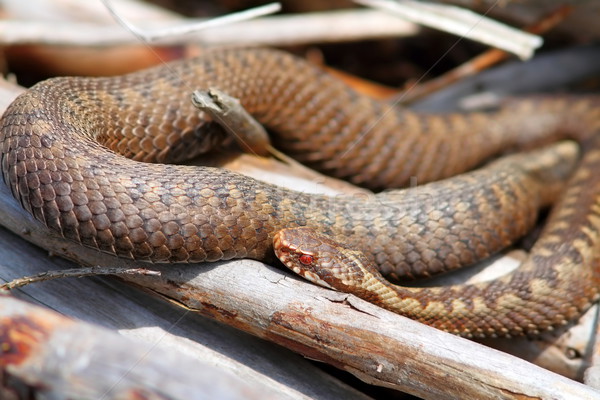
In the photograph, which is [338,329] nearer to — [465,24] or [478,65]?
[465,24]

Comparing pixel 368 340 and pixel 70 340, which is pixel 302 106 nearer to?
pixel 368 340

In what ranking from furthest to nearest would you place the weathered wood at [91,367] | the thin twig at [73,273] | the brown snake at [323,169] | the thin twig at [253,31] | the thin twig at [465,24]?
the thin twig at [253,31]
the thin twig at [465,24]
the brown snake at [323,169]
the thin twig at [73,273]
the weathered wood at [91,367]

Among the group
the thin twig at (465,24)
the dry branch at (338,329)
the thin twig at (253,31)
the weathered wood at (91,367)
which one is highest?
the thin twig at (465,24)

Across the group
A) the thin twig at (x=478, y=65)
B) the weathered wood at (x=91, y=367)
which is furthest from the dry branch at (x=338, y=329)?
the thin twig at (x=478, y=65)

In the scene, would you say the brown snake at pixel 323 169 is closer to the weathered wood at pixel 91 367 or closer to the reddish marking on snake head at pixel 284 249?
the reddish marking on snake head at pixel 284 249

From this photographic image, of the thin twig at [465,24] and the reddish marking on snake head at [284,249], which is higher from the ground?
the thin twig at [465,24]
